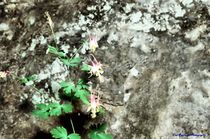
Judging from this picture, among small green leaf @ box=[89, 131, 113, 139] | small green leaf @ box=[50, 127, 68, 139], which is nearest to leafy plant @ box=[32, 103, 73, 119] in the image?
small green leaf @ box=[50, 127, 68, 139]

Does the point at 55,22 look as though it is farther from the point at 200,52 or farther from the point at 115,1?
the point at 200,52

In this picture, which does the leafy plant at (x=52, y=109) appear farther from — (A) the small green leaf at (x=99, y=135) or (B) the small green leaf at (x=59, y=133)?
(A) the small green leaf at (x=99, y=135)

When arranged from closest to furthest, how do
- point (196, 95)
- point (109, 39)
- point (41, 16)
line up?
point (196, 95)
point (109, 39)
point (41, 16)

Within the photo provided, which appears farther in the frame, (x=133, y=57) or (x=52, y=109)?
(x=133, y=57)

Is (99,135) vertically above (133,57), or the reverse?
(133,57)

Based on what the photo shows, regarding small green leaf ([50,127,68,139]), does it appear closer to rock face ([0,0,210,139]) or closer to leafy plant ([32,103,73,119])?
leafy plant ([32,103,73,119])

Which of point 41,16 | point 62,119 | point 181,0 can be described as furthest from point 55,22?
point 181,0

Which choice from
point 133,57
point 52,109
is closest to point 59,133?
point 52,109

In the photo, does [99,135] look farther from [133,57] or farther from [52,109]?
[133,57]

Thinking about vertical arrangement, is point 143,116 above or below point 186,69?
below
